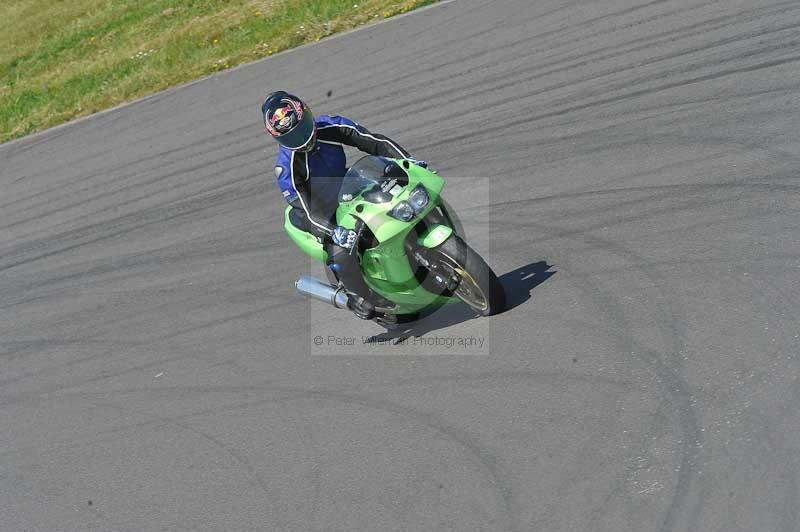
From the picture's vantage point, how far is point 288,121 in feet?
24.4

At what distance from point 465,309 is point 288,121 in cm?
213

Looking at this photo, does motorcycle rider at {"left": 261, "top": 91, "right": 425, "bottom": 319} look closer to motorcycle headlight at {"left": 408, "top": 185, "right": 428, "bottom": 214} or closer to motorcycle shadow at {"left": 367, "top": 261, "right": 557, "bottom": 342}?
motorcycle shadow at {"left": 367, "top": 261, "right": 557, "bottom": 342}

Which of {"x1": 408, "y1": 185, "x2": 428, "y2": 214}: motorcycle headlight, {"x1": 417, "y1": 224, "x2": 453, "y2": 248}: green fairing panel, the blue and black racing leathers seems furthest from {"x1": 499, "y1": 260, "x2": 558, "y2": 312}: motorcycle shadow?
{"x1": 408, "y1": 185, "x2": 428, "y2": 214}: motorcycle headlight

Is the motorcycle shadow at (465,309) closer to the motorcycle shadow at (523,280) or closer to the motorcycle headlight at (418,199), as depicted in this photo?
the motorcycle shadow at (523,280)

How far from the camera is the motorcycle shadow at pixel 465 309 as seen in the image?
318 inches

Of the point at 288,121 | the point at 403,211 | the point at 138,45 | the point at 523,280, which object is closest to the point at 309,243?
the point at 288,121

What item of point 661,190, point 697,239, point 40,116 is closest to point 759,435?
point 697,239

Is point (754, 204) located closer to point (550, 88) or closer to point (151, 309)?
point (550, 88)

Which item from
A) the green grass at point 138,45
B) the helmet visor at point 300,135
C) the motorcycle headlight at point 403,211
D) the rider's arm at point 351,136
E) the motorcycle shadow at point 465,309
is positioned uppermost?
the helmet visor at point 300,135

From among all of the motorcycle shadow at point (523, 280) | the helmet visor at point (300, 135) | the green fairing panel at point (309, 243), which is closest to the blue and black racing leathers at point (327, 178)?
the helmet visor at point (300, 135)

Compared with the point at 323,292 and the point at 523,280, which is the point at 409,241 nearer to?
the point at 323,292

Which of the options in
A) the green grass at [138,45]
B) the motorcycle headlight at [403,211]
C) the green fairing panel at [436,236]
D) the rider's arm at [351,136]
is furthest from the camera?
the green grass at [138,45]

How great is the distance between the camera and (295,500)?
6770 millimetres

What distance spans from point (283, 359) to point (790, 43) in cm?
647
